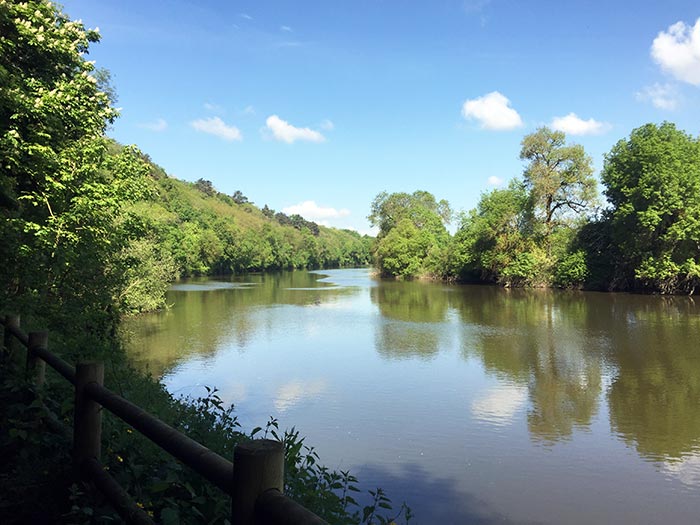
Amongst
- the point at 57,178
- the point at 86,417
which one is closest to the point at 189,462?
the point at 86,417

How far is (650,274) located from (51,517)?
41.5 m

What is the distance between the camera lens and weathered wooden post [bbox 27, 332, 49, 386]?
4051mm

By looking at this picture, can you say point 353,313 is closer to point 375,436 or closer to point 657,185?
point 375,436

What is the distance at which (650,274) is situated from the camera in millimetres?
37031

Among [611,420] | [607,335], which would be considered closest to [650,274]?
[607,335]

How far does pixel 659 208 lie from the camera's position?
3578 cm

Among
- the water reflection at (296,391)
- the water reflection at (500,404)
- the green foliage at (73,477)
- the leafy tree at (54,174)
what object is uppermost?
the leafy tree at (54,174)

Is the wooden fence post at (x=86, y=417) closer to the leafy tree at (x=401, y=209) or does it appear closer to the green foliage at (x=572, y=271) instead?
the green foliage at (x=572, y=271)

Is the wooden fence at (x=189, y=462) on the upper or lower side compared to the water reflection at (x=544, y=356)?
upper

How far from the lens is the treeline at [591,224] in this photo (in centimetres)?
3569

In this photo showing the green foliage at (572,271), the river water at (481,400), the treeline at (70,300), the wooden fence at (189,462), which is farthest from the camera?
the green foliage at (572,271)

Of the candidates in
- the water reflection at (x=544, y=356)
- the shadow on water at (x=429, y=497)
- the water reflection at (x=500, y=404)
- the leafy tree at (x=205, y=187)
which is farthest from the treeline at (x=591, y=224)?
the leafy tree at (x=205, y=187)

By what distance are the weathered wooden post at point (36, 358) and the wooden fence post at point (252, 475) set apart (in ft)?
10.3

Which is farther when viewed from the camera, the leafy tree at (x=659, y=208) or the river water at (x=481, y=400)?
the leafy tree at (x=659, y=208)
